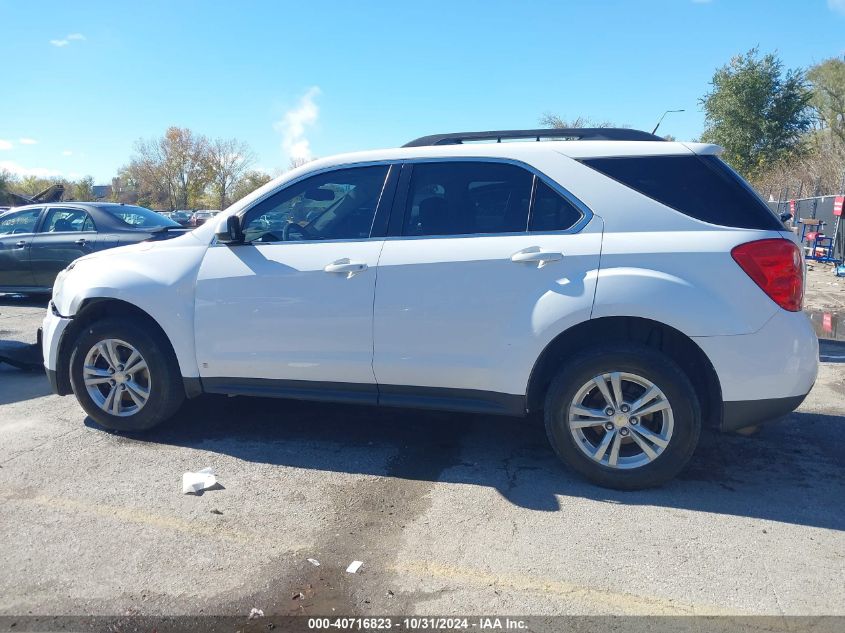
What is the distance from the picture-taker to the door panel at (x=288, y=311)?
13.8 ft

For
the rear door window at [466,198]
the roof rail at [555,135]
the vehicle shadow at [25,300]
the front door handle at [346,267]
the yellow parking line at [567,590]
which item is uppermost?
the roof rail at [555,135]

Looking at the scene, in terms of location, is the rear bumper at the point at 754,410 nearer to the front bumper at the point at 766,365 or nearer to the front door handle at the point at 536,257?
the front bumper at the point at 766,365

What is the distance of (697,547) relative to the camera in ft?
10.8

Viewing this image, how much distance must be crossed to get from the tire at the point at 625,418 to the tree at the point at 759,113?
31.5 metres

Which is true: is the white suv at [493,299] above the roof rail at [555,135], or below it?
below

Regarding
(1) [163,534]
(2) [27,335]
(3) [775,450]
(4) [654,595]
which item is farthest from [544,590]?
(2) [27,335]

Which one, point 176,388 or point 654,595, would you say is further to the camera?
point 176,388

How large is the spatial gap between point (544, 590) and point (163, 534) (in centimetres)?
192

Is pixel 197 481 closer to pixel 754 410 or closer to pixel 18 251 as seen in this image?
pixel 754 410

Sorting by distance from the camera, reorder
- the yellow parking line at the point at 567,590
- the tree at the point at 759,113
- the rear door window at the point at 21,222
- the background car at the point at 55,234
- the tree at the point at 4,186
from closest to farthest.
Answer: the yellow parking line at the point at 567,590
the background car at the point at 55,234
the rear door window at the point at 21,222
the tree at the point at 759,113
the tree at the point at 4,186

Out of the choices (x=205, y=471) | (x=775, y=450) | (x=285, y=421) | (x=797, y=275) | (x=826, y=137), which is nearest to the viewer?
(x=797, y=275)

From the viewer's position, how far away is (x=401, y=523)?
3555mm

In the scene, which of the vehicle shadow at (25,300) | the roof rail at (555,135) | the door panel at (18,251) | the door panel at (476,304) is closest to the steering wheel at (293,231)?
the door panel at (476,304)

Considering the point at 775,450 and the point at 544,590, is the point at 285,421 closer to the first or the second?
the point at 544,590
